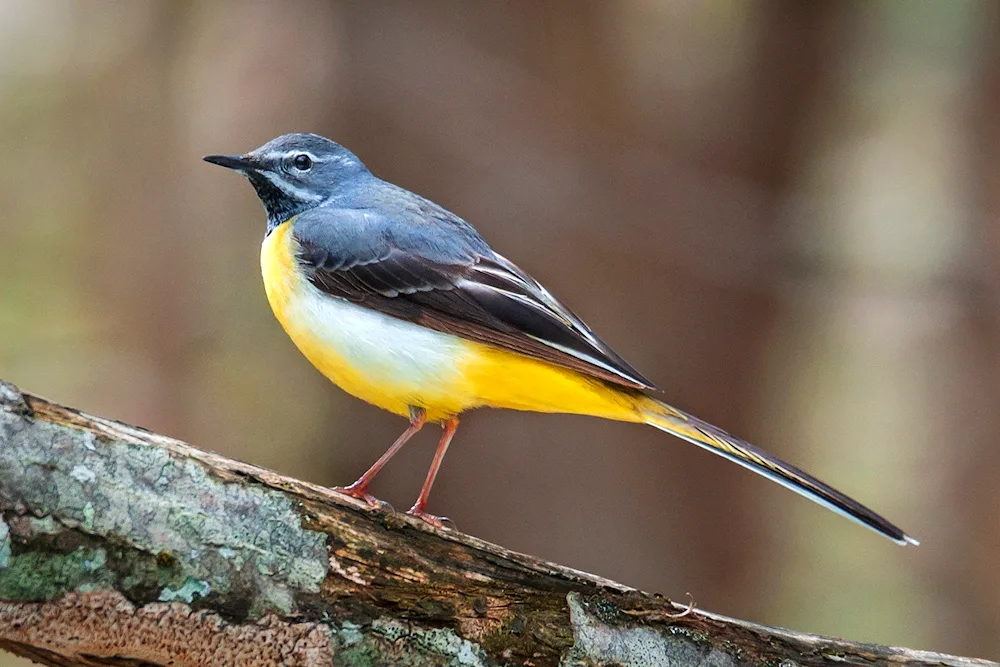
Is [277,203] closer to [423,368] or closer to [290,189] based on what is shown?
[290,189]

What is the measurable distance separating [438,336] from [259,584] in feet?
6.17

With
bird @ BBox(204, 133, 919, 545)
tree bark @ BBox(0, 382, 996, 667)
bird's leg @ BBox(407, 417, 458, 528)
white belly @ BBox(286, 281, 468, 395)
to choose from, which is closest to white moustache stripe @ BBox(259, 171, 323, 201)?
bird @ BBox(204, 133, 919, 545)

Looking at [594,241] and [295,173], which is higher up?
[594,241]

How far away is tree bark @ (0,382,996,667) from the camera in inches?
116

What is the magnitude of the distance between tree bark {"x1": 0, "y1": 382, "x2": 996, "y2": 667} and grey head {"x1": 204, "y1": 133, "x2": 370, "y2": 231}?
2332mm

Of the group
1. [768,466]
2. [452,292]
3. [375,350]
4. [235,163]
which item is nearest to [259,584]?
[375,350]

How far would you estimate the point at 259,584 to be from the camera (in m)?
3.17

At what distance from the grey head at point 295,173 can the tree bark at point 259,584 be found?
7.65 ft

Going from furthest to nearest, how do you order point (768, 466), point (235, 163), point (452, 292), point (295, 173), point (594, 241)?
point (594, 241), point (295, 173), point (235, 163), point (452, 292), point (768, 466)

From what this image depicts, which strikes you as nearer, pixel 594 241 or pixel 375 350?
pixel 375 350

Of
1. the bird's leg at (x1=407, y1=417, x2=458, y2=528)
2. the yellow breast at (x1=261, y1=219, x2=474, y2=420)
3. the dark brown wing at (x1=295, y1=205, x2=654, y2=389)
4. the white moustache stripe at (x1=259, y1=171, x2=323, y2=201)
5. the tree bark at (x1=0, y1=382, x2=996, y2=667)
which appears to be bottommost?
the tree bark at (x1=0, y1=382, x2=996, y2=667)

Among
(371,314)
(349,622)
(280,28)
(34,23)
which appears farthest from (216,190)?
(349,622)

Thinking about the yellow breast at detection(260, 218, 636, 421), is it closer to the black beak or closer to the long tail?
the long tail

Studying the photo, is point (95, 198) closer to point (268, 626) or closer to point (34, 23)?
point (34, 23)
